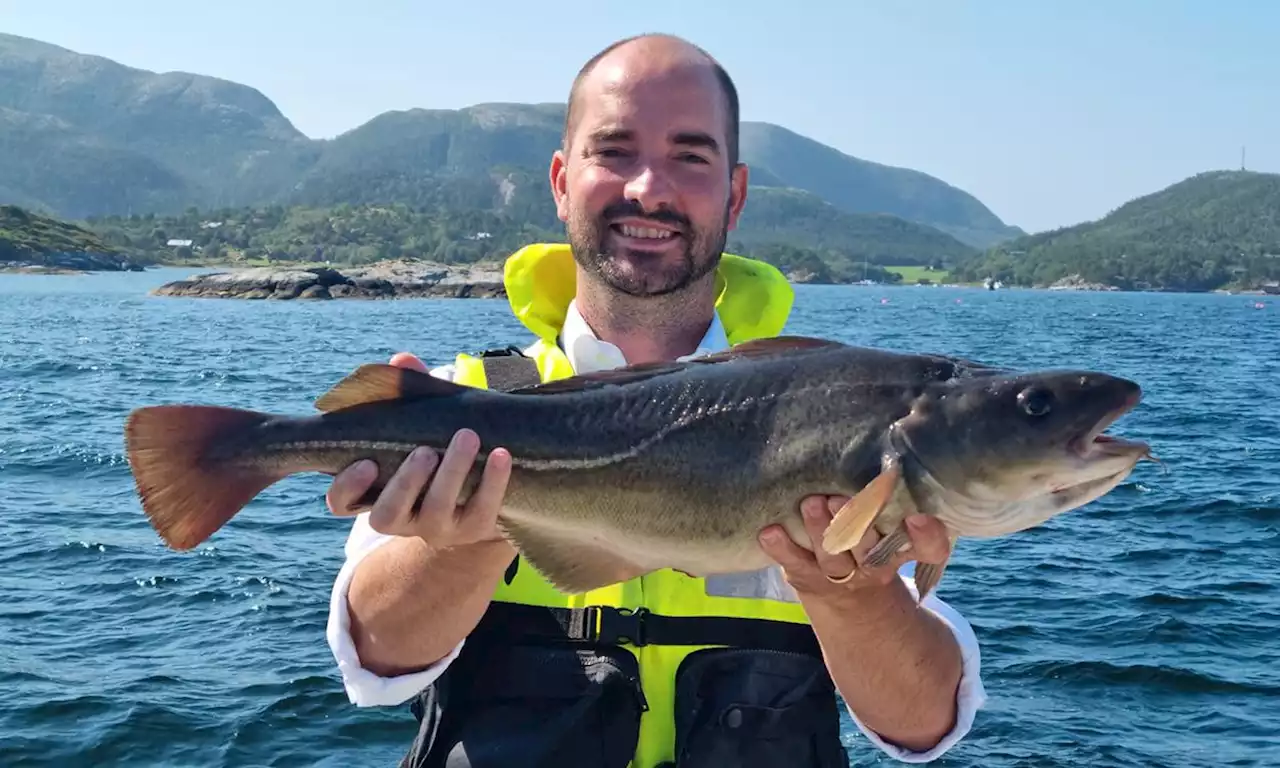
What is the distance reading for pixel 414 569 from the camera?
15.2ft

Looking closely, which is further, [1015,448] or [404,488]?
[404,488]

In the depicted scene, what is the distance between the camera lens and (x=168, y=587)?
533 inches

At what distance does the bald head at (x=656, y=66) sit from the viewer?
205 inches

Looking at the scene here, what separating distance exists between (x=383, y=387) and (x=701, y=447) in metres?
1.22

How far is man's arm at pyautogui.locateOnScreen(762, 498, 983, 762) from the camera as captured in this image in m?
4.09

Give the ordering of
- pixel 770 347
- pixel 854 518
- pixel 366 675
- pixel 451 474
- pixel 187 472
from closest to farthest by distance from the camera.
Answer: pixel 854 518 → pixel 451 474 → pixel 187 472 → pixel 770 347 → pixel 366 675

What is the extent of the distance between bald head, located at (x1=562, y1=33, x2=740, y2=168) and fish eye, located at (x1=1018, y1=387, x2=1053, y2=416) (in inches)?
78.4

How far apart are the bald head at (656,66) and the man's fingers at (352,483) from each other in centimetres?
202

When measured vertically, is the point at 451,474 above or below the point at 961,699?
above

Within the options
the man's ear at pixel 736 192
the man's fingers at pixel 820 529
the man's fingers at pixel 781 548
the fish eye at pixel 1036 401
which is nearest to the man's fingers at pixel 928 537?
the man's fingers at pixel 820 529

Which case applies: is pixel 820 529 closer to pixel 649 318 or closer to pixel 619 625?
pixel 619 625

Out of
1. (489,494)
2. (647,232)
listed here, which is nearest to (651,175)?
(647,232)

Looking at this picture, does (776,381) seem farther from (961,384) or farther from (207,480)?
(207,480)

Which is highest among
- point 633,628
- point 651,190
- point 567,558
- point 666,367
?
point 651,190
